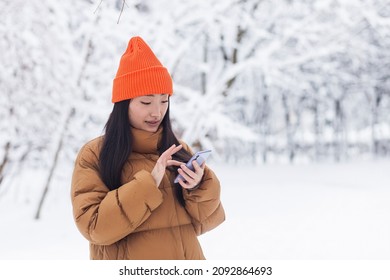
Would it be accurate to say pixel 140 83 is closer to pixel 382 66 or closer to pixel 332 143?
pixel 382 66

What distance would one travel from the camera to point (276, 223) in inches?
255

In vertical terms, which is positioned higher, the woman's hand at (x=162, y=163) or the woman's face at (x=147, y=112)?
the woman's face at (x=147, y=112)

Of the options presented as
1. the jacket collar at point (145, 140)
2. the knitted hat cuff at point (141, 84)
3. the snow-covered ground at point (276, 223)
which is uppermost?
the knitted hat cuff at point (141, 84)

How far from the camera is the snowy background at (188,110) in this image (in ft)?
18.7

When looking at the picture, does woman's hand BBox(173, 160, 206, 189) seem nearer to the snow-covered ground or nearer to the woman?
the woman

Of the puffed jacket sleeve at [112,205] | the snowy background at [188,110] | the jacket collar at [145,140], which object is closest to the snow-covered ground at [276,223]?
the snowy background at [188,110]

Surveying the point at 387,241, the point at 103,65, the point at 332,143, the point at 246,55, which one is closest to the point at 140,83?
the point at 387,241

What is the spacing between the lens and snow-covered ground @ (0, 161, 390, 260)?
5023 millimetres

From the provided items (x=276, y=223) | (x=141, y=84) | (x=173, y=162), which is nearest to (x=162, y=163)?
Result: (x=173, y=162)

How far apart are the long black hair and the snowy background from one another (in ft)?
10.9

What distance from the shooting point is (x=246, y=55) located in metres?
10.2

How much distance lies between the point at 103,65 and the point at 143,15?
1.18m

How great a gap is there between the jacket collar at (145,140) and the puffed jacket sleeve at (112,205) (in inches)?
6.0

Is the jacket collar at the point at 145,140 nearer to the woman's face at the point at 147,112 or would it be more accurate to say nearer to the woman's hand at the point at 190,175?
the woman's face at the point at 147,112
